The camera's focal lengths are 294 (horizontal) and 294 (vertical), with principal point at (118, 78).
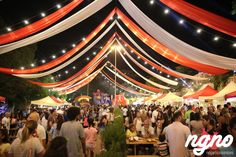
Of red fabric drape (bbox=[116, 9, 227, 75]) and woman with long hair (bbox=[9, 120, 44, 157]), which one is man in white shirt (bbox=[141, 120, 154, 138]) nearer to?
red fabric drape (bbox=[116, 9, 227, 75])

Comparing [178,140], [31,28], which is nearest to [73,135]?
[178,140]

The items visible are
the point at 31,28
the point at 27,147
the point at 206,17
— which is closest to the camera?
the point at 27,147

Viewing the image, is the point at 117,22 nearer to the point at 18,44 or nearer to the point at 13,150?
the point at 18,44

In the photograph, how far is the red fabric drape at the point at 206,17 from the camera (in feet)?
20.1

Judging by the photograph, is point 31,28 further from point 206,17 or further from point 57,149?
point 57,149

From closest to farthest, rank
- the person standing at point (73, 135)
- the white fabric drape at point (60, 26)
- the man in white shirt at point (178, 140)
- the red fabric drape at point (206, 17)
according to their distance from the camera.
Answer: the person standing at point (73, 135)
the man in white shirt at point (178, 140)
the red fabric drape at point (206, 17)
the white fabric drape at point (60, 26)

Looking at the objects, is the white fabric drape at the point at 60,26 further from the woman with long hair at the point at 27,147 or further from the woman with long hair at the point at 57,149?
the woman with long hair at the point at 57,149

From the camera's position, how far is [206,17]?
21.1 feet

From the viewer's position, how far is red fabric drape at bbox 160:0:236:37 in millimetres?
6125

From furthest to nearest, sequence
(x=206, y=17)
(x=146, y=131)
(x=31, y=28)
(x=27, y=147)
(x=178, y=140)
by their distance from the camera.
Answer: (x=146, y=131), (x=31, y=28), (x=206, y=17), (x=178, y=140), (x=27, y=147)

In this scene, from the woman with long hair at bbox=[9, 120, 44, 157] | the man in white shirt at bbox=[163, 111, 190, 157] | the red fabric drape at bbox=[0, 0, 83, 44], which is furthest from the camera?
the red fabric drape at bbox=[0, 0, 83, 44]

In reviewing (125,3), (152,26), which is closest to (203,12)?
(152,26)

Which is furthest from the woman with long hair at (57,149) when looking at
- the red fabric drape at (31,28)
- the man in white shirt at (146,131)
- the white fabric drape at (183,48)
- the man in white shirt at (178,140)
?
the man in white shirt at (146,131)

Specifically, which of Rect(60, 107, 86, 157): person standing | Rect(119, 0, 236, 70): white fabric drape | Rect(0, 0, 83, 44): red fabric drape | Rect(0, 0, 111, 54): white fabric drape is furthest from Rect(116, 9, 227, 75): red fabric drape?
Rect(60, 107, 86, 157): person standing
